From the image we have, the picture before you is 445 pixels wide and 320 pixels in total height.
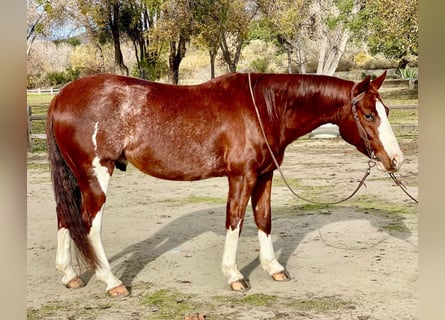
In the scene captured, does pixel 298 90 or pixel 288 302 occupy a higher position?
pixel 298 90

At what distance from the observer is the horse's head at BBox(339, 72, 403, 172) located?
10.6ft

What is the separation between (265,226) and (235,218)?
335 mm

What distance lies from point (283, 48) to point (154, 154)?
16.1 m

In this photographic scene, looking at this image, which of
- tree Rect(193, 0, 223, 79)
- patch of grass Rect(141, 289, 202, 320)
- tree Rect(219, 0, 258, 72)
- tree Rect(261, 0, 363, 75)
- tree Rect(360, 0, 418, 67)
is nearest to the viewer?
patch of grass Rect(141, 289, 202, 320)

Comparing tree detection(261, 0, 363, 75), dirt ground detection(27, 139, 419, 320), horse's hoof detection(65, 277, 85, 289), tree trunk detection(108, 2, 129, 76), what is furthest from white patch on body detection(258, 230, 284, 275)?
tree detection(261, 0, 363, 75)

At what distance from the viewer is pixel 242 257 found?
4.05 metres

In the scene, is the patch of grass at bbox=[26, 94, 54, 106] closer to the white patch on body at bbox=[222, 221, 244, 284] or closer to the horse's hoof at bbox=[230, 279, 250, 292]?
the white patch on body at bbox=[222, 221, 244, 284]

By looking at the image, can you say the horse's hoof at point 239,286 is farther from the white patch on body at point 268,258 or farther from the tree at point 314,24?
the tree at point 314,24

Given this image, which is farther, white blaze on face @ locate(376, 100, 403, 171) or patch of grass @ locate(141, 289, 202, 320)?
white blaze on face @ locate(376, 100, 403, 171)

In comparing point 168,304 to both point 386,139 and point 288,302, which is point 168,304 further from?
point 386,139

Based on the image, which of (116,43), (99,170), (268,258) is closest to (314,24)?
(116,43)

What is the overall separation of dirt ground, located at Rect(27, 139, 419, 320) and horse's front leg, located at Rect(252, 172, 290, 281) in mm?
106

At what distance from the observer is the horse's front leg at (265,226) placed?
3.59m
